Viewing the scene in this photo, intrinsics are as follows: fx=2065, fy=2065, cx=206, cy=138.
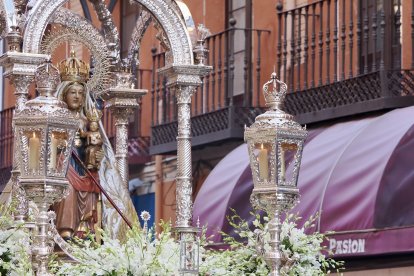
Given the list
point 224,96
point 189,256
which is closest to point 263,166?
point 189,256

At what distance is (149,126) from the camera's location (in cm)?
2928

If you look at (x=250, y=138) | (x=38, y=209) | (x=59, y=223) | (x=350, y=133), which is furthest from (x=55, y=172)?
(x=350, y=133)

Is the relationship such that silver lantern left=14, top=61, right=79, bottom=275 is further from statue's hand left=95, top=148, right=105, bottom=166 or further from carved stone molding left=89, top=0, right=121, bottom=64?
carved stone molding left=89, top=0, right=121, bottom=64

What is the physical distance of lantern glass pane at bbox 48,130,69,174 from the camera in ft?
48.9

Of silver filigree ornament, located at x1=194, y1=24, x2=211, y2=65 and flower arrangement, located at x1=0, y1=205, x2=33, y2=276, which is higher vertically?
silver filigree ornament, located at x1=194, y1=24, x2=211, y2=65

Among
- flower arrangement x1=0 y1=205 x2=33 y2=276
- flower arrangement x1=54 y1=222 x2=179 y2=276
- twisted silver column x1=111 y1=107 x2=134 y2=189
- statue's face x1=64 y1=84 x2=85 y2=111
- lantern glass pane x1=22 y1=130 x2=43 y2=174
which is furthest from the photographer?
twisted silver column x1=111 y1=107 x2=134 y2=189

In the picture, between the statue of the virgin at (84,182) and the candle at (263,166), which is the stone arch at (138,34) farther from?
the candle at (263,166)

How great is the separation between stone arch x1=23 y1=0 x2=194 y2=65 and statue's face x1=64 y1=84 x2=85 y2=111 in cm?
92

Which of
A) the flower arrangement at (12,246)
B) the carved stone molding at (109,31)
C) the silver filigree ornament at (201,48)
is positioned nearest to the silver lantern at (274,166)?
the flower arrangement at (12,246)

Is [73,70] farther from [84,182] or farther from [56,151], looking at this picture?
[56,151]

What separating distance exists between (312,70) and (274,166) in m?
9.26

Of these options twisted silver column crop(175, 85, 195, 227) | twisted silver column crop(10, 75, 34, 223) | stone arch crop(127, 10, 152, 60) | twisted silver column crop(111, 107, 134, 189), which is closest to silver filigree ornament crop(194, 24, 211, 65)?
twisted silver column crop(175, 85, 195, 227)

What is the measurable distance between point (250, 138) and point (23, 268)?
1945 mm

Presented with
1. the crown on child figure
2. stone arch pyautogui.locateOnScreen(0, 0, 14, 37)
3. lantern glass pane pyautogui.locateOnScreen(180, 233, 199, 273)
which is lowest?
lantern glass pane pyautogui.locateOnScreen(180, 233, 199, 273)
